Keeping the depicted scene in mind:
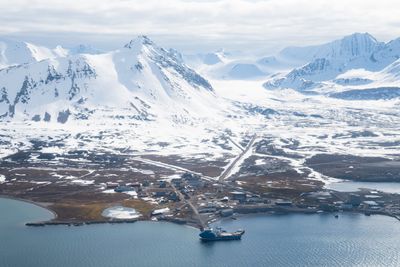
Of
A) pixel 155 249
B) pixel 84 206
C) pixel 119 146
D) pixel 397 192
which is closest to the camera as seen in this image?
pixel 155 249

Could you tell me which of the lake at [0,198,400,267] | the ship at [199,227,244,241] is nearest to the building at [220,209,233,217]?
the lake at [0,198,400,267]

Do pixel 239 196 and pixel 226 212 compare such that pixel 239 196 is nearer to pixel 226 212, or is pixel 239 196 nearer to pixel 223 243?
Answer: pixel 226 212

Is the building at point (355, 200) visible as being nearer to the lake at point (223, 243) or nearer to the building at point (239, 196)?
the lake at point (223, 243)

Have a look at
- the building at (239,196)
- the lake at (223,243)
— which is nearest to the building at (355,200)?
the lake at (223,243)

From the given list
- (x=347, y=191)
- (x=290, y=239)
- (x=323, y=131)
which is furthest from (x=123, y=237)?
(x=323, y=131)

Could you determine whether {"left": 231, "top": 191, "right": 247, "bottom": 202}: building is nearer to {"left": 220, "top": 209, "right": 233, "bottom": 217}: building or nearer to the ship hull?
{"left": 220, "top": 209, "right": 233, "bottom": 217}: building

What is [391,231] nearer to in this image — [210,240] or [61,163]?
[210,240]
